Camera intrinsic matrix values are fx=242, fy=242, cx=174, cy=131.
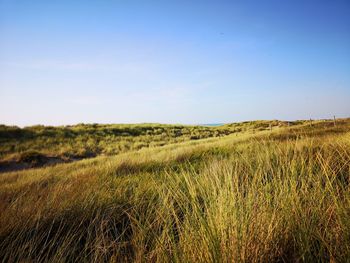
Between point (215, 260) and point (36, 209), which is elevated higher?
point (215, 260)

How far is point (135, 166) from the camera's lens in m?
5.96

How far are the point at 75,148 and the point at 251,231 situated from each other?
55.3 feet

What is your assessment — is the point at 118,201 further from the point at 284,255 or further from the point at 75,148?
the point at 75,148

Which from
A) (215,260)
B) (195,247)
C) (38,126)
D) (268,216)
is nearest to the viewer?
(215,260)

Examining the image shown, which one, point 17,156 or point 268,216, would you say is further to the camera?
point 17,156

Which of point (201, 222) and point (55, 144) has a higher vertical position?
point (201, 222)

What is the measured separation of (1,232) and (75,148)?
50.7ft

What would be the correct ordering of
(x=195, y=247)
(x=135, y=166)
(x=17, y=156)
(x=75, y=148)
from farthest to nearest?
1. (x=75, y=148)
2. (x=17, y=156)
3. (x=135, y=166)
4. (x=195, y=247)

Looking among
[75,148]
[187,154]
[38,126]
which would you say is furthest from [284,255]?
[38,126]

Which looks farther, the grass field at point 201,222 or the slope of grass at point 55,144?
the slope of grass at point 55,144

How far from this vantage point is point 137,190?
11.1ft

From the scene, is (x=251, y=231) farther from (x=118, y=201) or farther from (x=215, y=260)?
(x=118, y=201)

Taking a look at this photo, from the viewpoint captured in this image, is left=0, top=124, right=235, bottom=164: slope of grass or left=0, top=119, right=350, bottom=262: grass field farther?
left=0, top=124, right=235, bottom=164: slope of grass

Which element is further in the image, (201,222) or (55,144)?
(55,144)
